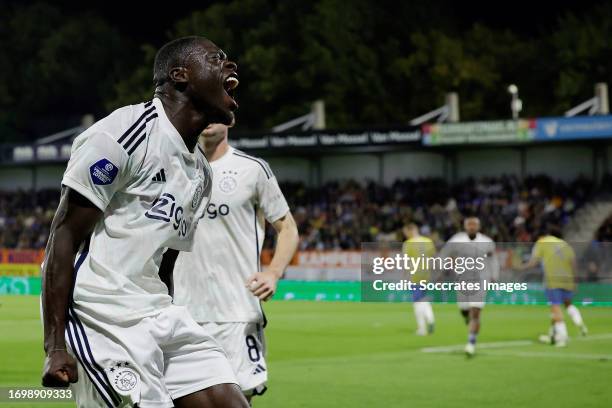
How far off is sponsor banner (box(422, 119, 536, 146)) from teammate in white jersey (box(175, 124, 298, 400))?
120 ft

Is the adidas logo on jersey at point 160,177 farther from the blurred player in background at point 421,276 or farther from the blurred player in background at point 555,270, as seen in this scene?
the blurred player in background at point 421,276

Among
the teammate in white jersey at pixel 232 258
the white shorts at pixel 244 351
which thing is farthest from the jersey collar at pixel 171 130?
the white shorts at pixel 244 351

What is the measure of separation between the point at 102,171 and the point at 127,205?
0.22 metres

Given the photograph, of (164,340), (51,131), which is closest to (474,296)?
(164,340)

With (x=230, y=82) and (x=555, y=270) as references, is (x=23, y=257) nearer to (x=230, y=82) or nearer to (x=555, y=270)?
(x=555, y=270)

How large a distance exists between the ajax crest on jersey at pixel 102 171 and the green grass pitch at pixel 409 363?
25.9 feet

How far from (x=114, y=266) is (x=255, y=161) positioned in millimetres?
3277

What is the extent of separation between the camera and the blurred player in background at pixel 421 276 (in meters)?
21.9

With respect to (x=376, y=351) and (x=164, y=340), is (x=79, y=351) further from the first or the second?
(x=376, y=351)

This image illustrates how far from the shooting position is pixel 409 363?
16703 mm

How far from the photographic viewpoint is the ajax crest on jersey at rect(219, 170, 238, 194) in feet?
24.9

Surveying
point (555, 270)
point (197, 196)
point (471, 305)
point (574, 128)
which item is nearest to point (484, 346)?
point (555, 270)

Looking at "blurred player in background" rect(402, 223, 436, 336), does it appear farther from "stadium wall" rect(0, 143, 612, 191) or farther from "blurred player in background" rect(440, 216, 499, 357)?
"stadium wall" rect(0, 143, 612, 191)

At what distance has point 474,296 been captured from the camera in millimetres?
17500
